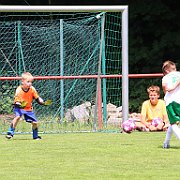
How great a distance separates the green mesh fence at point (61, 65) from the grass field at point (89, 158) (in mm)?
2836

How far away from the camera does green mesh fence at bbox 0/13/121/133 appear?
55.0 ft

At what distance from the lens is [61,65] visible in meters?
17.5

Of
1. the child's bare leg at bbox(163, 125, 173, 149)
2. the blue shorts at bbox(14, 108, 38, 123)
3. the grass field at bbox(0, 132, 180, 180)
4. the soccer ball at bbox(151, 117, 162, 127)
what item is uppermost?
the blue shorts at bbox(14, 108, 38, 123)

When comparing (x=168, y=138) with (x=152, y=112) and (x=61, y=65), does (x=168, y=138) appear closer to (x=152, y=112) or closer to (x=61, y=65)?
(x=152, y=112)

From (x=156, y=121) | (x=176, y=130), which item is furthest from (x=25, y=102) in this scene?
(x=176, y=130)

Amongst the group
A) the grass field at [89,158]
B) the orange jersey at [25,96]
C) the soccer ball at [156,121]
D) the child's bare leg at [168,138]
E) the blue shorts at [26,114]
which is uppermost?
the orange jersey at [25,96]

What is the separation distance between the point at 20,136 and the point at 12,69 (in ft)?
12.3

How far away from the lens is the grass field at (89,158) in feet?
28.7

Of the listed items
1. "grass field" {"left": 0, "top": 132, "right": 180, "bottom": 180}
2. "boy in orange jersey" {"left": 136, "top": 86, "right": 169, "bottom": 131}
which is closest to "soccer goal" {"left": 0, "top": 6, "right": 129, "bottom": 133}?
"boy in orange jersey" {"left": 136, "top": 86, "right": 169, "bottom": 131}

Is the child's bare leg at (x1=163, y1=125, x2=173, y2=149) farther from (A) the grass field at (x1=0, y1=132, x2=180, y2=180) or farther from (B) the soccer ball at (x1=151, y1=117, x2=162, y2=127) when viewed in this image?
(B) the soccer ball at (x1=151, y1=117, x2=162, y2=127)

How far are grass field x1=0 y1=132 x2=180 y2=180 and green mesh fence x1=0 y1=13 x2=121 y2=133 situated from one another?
9.30 ft

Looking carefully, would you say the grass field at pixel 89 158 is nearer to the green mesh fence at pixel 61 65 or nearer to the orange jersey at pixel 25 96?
the orange jersey at pixel 25 96

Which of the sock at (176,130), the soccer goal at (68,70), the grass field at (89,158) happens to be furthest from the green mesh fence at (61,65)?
the sock at (176,130)

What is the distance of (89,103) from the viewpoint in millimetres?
16891
